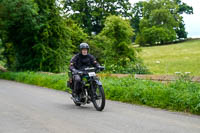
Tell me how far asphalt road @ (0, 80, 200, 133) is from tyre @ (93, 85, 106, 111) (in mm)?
169

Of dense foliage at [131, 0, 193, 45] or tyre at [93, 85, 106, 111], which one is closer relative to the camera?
tyre at [93, 85, 106, 111]

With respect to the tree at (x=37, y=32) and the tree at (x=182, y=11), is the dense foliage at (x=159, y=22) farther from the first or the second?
the tree at (x=37, y=32)

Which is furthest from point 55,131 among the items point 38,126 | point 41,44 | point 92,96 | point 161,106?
point 41,44

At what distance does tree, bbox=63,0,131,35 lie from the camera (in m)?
53.1

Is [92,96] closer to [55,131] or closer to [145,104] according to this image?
[145,104]

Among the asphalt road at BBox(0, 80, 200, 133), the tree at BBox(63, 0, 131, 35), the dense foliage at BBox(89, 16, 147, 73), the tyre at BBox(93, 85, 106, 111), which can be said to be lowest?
the asphalt road at BBox(0, 80, 200, 133)

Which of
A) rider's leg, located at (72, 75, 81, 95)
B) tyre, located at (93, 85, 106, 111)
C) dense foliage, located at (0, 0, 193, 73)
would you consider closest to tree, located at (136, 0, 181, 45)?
dense foliage, located at (0, 0, 193, 73)

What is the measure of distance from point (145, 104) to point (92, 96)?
1.79m

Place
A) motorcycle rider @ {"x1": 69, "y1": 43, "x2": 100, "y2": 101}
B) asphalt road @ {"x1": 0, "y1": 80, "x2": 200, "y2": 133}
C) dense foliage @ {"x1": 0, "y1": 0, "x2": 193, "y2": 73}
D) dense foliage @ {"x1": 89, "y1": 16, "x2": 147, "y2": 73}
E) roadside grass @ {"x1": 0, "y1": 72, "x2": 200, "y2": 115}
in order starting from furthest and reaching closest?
dense foliage @ {"x1": 89, "y1": 16, "x2": 147, "y2": 73}, dense foliage @ {"x1": 0, "y1": 0, "x2": 193, "y2": 73}, motorcycle rider @ {"x1": 69, "y1": 43, "x2": 100, "y2": 101}, roadside grass @ {"x1": 0, "y1": 72, "x2": 200, "y2": 115}, asphalt road @ {"x1": 0, "y1": 80, "x2": 200, "y2": 133}

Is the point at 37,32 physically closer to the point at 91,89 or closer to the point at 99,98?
the point at 91,89

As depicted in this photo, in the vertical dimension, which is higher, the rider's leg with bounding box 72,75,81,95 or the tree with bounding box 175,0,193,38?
the tree with bounding box 175,0,193,38

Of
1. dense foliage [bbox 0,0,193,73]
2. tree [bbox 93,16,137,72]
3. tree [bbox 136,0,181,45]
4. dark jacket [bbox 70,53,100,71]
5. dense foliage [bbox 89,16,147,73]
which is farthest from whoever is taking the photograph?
tree [bbox 136,0,181,45]

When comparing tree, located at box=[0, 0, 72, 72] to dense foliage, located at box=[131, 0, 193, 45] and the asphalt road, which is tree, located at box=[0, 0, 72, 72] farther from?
dense foliage, located at box=[131, 0, 193, 45]

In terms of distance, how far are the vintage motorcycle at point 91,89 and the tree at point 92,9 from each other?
145ft
